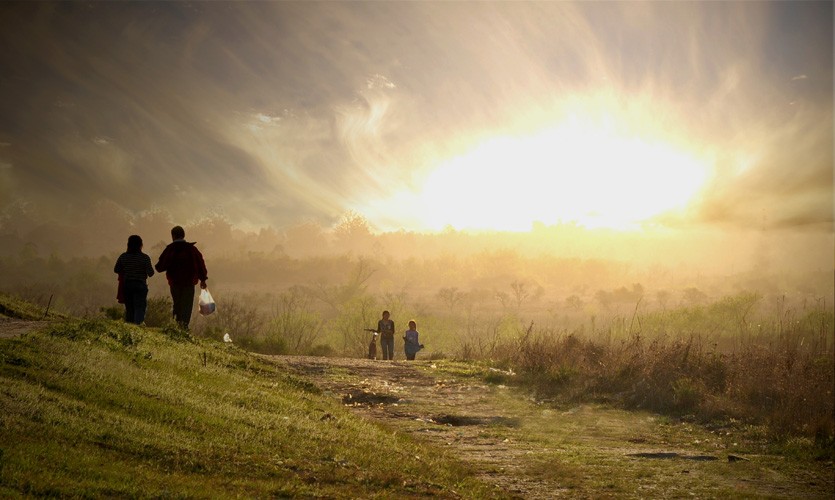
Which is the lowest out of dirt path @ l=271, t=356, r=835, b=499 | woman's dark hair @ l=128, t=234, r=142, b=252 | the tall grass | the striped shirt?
dirt path @ l=271, t=356, r=835, b=499

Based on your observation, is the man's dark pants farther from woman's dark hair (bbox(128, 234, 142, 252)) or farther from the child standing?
the child standing

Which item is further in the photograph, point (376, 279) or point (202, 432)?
point (376, 279)

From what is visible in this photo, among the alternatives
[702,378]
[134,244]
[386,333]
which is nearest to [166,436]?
[134,244]

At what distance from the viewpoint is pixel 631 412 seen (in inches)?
590

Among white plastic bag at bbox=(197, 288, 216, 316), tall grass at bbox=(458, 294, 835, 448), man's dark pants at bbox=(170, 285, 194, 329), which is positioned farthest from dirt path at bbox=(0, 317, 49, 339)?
tall grass at bbox=(458, 294, 835, 448)

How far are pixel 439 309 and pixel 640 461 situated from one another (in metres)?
110

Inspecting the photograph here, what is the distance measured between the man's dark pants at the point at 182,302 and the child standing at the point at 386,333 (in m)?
10.6

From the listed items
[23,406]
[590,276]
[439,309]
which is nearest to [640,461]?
[23,406]

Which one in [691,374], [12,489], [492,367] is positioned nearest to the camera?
[12,489]

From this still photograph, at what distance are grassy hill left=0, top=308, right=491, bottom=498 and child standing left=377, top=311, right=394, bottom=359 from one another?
13791 mm

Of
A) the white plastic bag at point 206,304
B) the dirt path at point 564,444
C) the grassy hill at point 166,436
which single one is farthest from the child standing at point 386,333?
the grassy hill at point 166,436

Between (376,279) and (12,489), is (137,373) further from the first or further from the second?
(376,279)

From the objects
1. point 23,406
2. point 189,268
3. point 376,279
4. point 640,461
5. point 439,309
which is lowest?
point 640,461

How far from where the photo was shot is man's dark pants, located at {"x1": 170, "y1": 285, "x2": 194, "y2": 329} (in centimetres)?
1498
